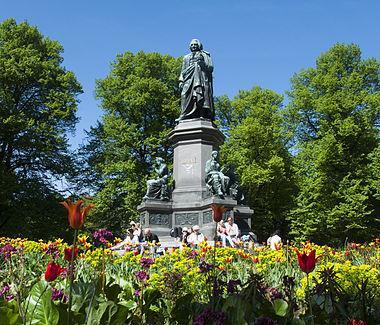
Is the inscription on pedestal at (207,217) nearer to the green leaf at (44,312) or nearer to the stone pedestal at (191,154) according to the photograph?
the stone pedestal at (191,154)

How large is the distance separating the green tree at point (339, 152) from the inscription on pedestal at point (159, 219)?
12294mm

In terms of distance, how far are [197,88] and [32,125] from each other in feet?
37.9

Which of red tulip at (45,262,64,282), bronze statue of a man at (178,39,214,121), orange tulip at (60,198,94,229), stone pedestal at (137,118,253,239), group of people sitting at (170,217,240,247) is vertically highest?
bronze statue of a man at (178,39,214,121)

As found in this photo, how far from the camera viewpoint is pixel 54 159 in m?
26.1

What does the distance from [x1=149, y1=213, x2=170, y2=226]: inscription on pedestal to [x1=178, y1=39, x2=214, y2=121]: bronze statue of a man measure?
147 inches

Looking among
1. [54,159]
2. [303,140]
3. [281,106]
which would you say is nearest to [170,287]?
[54,159]

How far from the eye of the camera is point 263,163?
2900 centimetres

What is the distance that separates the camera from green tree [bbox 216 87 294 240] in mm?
28453

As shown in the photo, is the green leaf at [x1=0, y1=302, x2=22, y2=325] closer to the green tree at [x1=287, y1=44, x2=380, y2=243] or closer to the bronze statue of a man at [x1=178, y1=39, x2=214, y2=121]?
the bronze statue of a man at [x1=178, y1=39, x2=214, y2=121]

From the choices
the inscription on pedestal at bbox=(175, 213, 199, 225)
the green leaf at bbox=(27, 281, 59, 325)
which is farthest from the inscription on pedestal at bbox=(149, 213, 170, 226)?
the green leaf at bbox=(27, 281, 59, 325)

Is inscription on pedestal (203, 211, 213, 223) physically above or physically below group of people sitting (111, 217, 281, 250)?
above

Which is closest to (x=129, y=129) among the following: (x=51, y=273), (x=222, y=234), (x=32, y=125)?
(x=32, y=125)

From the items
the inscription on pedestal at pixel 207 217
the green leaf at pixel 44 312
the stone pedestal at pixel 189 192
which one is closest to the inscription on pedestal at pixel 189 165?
the stone pedestal at pixel 189 192

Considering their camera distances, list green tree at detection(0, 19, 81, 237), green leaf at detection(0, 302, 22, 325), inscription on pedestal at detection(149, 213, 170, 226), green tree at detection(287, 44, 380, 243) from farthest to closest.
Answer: green tree at detection(287, 44, 380, 243), green tree at detection(0, 19, 81, 237), inscription on pedestal at detection(149, 213, 170, 226), green leaf at detection(0, 302, 22, 325)
